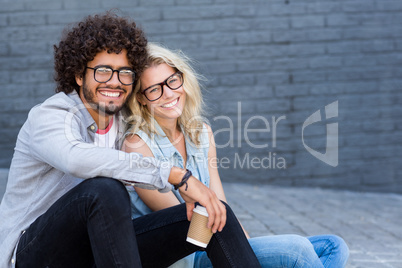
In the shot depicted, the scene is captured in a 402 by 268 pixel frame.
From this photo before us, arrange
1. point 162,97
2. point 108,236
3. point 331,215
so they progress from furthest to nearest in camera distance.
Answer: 1. point 331,215
2. point 162,97
3. point 108,236

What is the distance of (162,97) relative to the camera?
106 inches

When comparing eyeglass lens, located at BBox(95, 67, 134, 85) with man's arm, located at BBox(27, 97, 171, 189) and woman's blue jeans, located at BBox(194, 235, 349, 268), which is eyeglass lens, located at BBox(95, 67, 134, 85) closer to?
man's arm, located at BBox(27, 97, 171, 189)

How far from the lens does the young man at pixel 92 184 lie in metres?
2.00

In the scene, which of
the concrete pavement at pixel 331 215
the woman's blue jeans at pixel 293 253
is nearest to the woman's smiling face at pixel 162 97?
the woman's blue jeans at pixel 293 253

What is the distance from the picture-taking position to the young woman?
2.33 m

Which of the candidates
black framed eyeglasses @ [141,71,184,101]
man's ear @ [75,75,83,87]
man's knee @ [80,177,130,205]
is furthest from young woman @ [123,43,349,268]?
man's knee @ [80,177,130,205]

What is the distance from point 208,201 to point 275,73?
3.68 metres

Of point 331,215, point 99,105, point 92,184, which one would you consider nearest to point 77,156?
point 92,184

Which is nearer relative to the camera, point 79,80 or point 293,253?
point 293,253

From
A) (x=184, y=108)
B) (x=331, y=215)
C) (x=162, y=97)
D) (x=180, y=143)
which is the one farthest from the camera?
(x=331, y=215)

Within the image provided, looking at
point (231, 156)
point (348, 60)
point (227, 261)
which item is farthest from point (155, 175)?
point (348, 60)

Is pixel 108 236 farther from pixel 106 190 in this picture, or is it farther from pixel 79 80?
pixel 79 80

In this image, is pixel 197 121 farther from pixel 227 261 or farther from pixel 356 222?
pixel 356 222

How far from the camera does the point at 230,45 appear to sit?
555 centimetres
